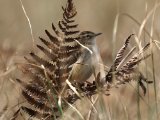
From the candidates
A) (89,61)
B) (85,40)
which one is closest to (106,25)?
(85,40)

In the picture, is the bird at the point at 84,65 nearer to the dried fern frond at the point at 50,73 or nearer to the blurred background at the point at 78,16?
the dried fern frond at the point at 50,73

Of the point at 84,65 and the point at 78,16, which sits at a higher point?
the point at 78,16

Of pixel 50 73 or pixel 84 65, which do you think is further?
pixel 84 65

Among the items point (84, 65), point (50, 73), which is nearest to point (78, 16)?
point (84, 65)

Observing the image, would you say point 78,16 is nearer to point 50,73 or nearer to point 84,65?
point 84,65

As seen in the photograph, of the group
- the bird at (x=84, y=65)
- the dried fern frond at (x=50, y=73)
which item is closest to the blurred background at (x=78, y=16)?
the bird at (x=84, y=65)

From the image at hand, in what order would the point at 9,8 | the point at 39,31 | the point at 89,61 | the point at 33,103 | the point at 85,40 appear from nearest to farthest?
the point at 33,103 → the point at 89,61 → the point at 85,40 → the point at 39,31 → the point at 9,8

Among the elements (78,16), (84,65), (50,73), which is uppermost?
(78,16)

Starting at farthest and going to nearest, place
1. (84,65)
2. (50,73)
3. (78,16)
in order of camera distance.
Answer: (78,16) → (84,65) → (50,73)

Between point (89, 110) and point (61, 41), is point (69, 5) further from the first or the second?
point (89, 110)

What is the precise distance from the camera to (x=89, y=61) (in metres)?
6.89

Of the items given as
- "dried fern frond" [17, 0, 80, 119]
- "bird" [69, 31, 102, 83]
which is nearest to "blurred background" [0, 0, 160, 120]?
"bird" [69, 31, 102, 83]

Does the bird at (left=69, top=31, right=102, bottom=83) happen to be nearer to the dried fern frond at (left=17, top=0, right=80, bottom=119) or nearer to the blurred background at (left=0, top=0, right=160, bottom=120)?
the dried fern frond at (left=17, top=0, right=80, bottom=119)

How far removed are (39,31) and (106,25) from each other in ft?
3.79
